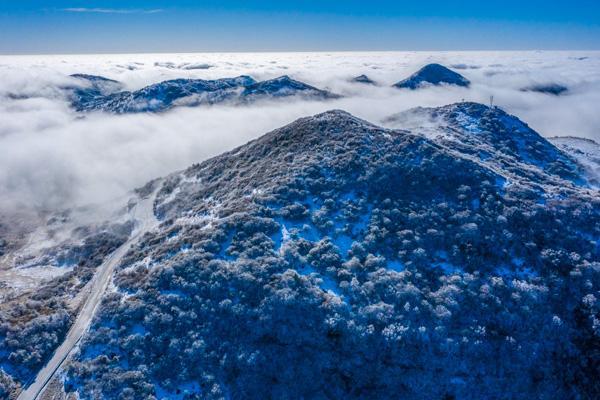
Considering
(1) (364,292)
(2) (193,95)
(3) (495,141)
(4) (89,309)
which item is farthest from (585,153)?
(2) (193,95)

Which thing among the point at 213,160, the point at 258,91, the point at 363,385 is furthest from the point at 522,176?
the point at 258,91

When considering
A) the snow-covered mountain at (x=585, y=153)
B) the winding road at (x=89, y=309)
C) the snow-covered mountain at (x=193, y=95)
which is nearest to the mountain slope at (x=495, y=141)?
the snow-covered mountain at (x=585, y=153)

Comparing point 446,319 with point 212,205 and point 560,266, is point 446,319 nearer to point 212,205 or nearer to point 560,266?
point 560,266

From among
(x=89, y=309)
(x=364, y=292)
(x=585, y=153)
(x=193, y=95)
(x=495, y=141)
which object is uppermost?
(x=193, y=95)

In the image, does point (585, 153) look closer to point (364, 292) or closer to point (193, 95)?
point (364, 292)

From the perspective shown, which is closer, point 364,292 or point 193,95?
point 364,292

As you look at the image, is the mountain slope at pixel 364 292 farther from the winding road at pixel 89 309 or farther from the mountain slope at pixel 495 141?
the mountain slope at pixel 495 141
